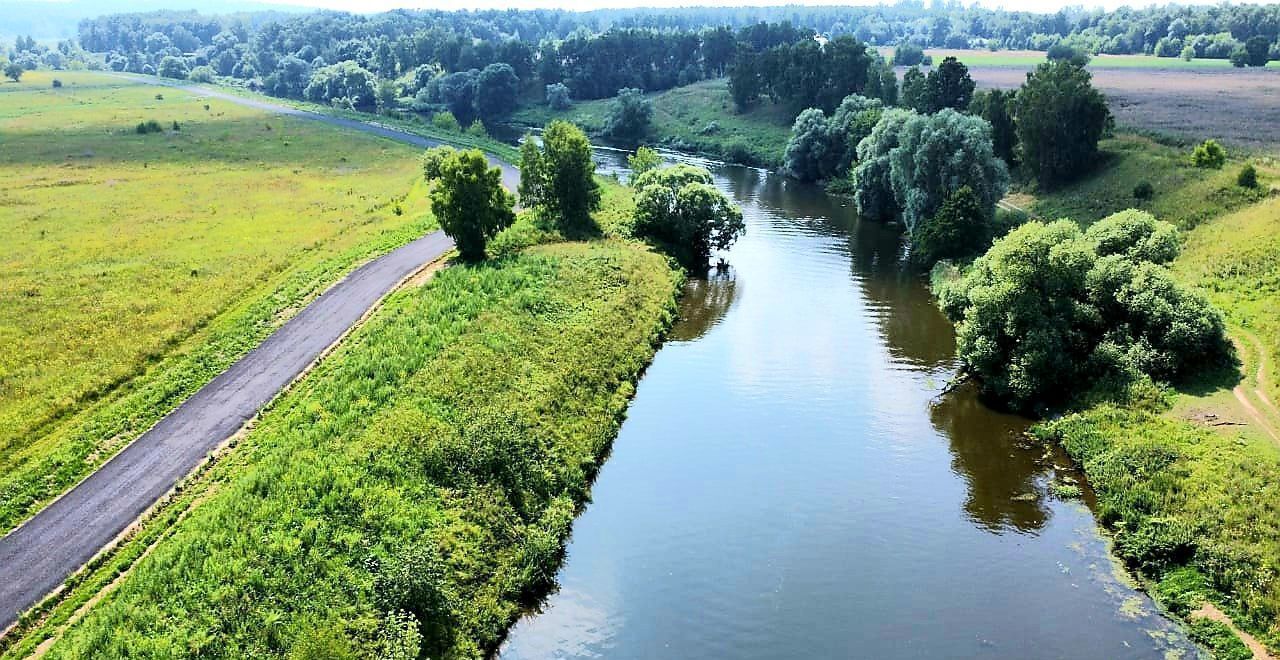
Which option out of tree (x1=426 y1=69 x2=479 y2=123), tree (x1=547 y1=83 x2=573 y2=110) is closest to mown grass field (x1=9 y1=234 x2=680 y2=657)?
tree (x1=547 y1=83 x2=573 y2=110)

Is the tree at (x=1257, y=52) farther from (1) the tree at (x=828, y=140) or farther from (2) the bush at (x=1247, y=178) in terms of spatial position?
(2) the bush at (x=1247, y=178)

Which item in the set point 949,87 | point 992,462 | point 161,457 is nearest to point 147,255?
point 161,457

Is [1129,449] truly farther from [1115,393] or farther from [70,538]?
[70,538]

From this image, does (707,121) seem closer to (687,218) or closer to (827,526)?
(687,218)

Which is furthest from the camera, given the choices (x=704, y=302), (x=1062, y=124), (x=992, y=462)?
(x=1062, y=124)

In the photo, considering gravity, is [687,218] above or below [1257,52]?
below

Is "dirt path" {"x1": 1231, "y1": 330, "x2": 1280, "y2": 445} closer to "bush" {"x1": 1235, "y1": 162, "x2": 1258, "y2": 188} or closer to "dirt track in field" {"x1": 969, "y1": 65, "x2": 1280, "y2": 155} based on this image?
"bush" {"x1": 1235, "y1": 162, "x2": 1258, "y2": 188}

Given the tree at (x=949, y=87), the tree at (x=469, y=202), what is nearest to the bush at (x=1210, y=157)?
the tree at (x=949, y=87)
